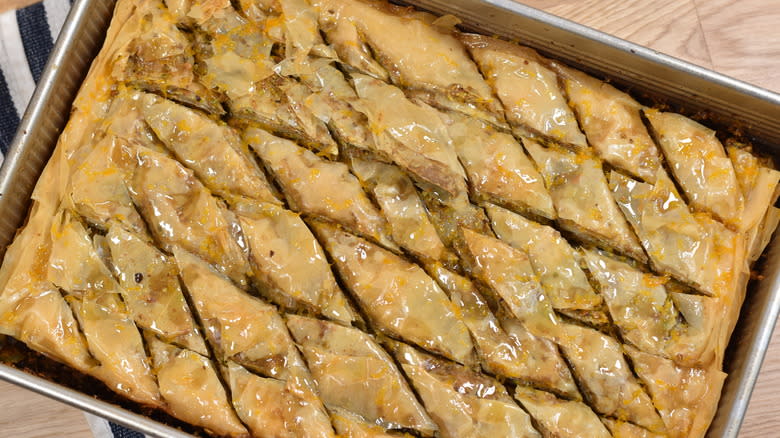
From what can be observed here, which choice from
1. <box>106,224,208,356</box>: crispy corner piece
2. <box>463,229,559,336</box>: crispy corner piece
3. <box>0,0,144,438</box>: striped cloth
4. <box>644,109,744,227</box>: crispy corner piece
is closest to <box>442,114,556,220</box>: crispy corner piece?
<box>463,229,559,336</box>: crispy corner piece

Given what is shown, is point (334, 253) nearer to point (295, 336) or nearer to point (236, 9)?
point (295, 336)

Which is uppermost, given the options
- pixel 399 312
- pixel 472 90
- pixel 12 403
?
pixel 472 90

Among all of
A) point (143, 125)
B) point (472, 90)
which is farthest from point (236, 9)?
point (472, 90)

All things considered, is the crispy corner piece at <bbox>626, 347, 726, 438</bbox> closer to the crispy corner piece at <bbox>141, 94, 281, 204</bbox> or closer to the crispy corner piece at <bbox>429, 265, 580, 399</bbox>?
the crispy corner piece at <bbox>429, 265, 580, 399</bbox>

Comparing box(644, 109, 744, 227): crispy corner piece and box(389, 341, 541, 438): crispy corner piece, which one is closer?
box(389, 341, 541, 438): crispy corner piece

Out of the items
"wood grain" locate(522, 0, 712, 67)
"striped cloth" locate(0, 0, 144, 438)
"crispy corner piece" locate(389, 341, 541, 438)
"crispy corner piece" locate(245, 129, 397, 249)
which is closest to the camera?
"crispy corner piece" locate(389, 341, 541, 438)

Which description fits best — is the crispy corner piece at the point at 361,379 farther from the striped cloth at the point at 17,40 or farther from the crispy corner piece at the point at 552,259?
the striped cloth at the point at 17,40

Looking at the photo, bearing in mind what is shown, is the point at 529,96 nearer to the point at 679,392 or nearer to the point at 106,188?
the point at 679,392
